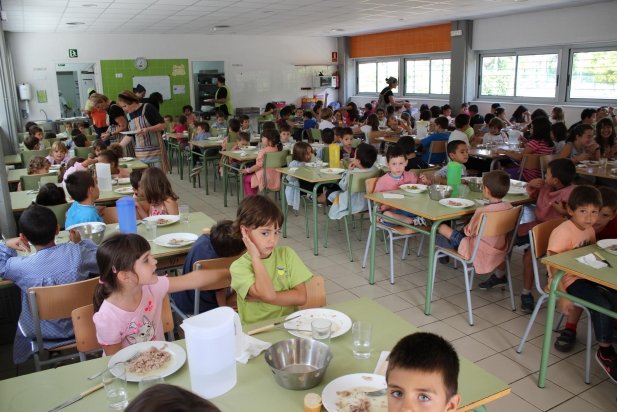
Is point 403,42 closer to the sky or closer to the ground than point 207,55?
closer to the sky

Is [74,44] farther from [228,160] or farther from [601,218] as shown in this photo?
[601,218]

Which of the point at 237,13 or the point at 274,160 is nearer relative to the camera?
the point at 274,160

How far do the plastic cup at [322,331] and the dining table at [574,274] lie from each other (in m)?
1.32

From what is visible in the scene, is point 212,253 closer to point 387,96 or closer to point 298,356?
point 298,356

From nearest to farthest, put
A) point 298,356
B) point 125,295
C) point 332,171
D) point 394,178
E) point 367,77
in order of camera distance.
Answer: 1. point 298,356
2. point 125,295
3. point 394,178
4. point 332,171
5. point 367,77

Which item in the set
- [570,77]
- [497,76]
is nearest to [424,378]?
[570,77]

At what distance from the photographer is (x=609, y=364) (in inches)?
100

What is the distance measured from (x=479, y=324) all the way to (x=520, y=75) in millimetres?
7800

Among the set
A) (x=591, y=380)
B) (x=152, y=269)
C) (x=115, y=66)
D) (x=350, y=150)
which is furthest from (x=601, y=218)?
(x=115, y=66)

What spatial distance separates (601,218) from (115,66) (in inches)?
396

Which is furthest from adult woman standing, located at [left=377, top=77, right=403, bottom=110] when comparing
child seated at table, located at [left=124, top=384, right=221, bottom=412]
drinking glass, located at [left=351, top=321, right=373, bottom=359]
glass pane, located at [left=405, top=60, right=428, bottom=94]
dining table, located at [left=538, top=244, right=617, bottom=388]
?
child seated at table, located at [left=124, top=384, right=221, bottom=412]

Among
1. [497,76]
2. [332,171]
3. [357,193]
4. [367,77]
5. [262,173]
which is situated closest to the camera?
[357,193]

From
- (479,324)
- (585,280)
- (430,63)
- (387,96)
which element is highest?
(430,63)

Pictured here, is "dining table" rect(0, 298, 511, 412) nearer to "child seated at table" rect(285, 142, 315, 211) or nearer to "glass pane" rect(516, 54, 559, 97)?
"child seated at table" rect(285, 142, 315, 211)
